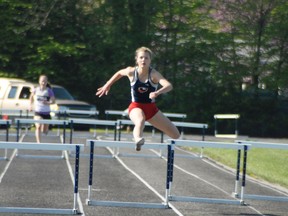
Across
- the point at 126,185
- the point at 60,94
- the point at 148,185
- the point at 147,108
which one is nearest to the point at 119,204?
the point at 147,108

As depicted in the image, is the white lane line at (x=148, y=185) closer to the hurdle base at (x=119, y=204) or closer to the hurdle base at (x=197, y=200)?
the hurdle base at (x=197, y=200)

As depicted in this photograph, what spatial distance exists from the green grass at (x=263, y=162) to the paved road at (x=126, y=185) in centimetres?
52

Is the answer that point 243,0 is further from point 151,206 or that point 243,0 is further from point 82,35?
point 151,206

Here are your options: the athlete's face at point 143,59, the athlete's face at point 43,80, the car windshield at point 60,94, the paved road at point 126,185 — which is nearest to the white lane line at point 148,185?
the paved road at point 126,185

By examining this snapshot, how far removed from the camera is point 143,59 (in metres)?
11.6

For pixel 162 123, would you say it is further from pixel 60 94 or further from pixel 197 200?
pixel 60 94

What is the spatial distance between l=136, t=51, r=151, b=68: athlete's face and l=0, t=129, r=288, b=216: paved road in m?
2.17

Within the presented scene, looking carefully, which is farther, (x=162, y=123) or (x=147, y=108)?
(x=162, y=123)

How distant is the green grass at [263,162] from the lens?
1790cm

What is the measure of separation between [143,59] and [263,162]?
10.2 metres

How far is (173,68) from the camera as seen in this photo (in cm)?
3634

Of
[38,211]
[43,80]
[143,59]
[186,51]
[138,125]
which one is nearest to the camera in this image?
[38,211]

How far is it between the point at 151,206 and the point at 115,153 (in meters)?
9.23

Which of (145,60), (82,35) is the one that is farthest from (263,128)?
(145,60)
